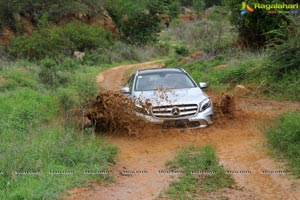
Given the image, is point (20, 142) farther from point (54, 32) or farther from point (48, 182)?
point (54, 32)

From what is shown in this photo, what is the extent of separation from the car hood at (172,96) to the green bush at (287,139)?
1726mm

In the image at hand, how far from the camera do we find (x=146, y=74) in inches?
431

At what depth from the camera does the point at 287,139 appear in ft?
24.3

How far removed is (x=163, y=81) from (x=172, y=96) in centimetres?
124

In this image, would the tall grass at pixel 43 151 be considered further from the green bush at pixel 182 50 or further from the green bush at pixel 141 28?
the green bush at pixel 141 28

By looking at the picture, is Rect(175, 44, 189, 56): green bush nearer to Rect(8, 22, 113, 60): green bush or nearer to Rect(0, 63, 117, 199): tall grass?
Rect(8, 22, 113, 60): green bush

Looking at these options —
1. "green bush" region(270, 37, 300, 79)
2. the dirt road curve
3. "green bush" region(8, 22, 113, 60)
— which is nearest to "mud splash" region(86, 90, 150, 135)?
the dirt road curve

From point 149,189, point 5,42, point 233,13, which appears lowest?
point 5,42

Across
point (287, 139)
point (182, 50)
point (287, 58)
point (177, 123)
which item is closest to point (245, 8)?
point (287, 58)

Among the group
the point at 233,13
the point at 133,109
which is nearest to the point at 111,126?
the point at 133,109

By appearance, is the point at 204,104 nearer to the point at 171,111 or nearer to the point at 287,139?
the point at 171,111

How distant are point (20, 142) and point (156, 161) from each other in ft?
7.49

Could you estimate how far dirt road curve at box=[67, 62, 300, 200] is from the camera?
228 inches

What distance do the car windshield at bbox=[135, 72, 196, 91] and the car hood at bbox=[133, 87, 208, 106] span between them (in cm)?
38
